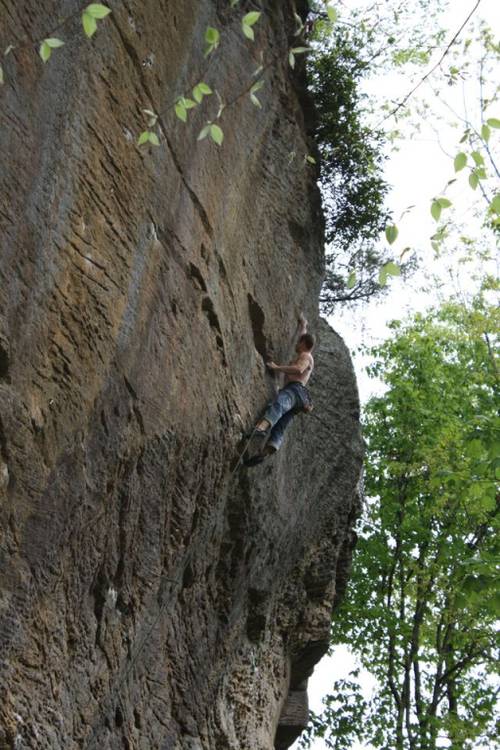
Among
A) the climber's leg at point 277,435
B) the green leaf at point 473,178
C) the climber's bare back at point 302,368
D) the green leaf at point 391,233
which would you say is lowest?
the green leaf at point 391,233

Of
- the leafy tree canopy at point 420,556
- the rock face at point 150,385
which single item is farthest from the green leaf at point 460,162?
the leafy tree canopy at point 420,556

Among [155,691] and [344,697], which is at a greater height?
[344,697]

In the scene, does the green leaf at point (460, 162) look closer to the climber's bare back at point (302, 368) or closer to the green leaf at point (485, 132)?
the green leaf at point (485, 132)

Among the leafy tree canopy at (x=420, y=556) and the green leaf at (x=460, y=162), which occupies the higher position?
the leafy tree canopy at (x=420, y=556)

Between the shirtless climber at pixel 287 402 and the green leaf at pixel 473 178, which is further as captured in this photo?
the shirtless climber at pixel 287 402

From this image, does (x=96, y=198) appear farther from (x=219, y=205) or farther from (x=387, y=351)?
(x=387, y=351)

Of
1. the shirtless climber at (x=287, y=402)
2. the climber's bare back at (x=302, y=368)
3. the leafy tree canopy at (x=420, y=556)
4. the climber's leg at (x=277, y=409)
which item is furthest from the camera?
the leafy tree canopy at (x=420, y=556)

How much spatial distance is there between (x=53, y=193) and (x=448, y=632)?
2072 cm

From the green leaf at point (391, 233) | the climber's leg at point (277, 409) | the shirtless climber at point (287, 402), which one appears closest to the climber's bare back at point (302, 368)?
the shirtless climber at point (287, 402)

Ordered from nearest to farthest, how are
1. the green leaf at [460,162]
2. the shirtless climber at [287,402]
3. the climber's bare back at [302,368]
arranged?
the green leaf at [460,162]
the shirtless climber at [287,402]
the climber's bare back at [302,368]

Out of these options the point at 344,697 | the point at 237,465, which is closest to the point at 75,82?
the point at 237,465

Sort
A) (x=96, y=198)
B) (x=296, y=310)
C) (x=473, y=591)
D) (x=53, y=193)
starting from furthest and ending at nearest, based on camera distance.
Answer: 1. (x=296, y=310)
2. (x=473, y=591)
3. (x=96, y=198)
4. (x=53, y=193)

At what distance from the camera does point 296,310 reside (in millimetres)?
13148

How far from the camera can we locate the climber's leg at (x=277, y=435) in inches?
461
